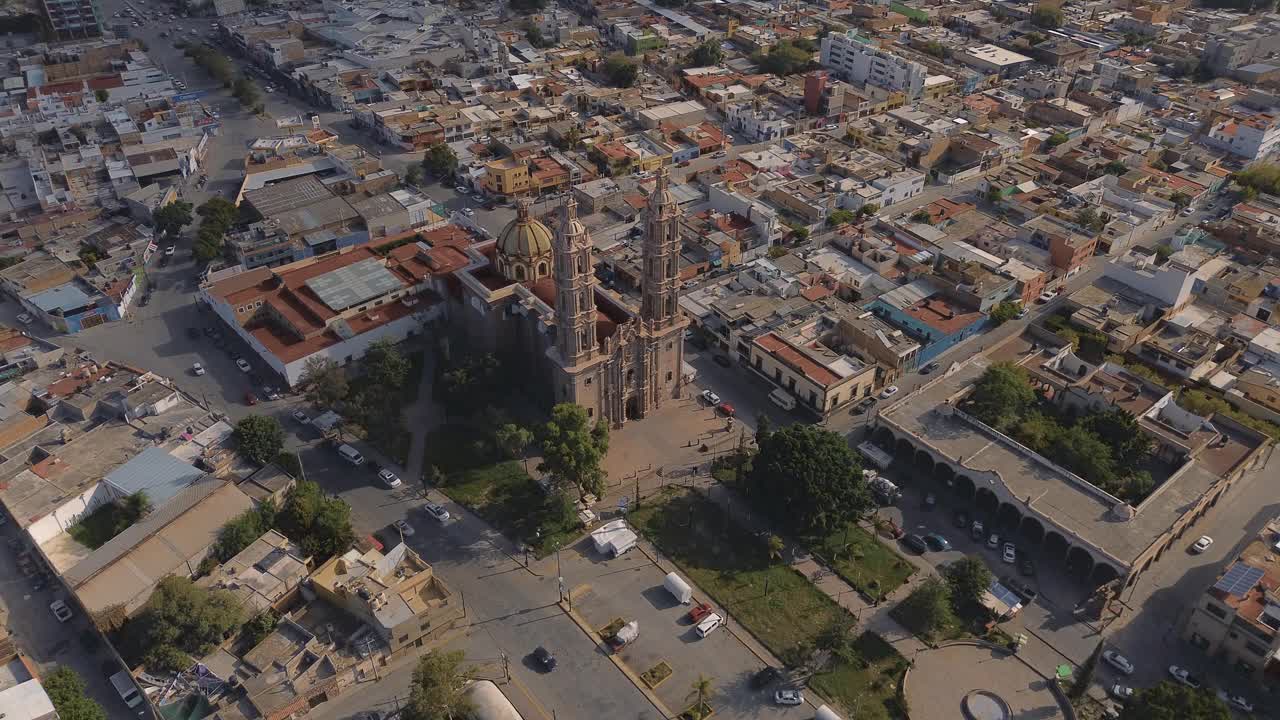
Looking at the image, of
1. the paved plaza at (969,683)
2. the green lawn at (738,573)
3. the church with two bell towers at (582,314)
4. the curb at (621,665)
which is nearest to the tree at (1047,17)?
the church with two bell towers at (582,314)

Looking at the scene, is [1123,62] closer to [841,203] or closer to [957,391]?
[841,203]

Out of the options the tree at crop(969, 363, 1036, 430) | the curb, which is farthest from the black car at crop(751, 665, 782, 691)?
the tree at crop(969, 363, 1036, 430)

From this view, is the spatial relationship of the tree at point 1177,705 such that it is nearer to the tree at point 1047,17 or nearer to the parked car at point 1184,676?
the parked car at point 1184,676

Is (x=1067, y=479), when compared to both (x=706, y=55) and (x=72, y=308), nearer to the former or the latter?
(x=72, y=308)

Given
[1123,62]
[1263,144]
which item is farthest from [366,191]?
[1123,62]

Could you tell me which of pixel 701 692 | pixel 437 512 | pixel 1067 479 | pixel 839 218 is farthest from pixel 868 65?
pixel 701 692

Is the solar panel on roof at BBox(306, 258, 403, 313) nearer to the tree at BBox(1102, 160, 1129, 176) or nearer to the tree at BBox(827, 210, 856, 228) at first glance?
the tree at BBox(827, 210, 856, 228)
